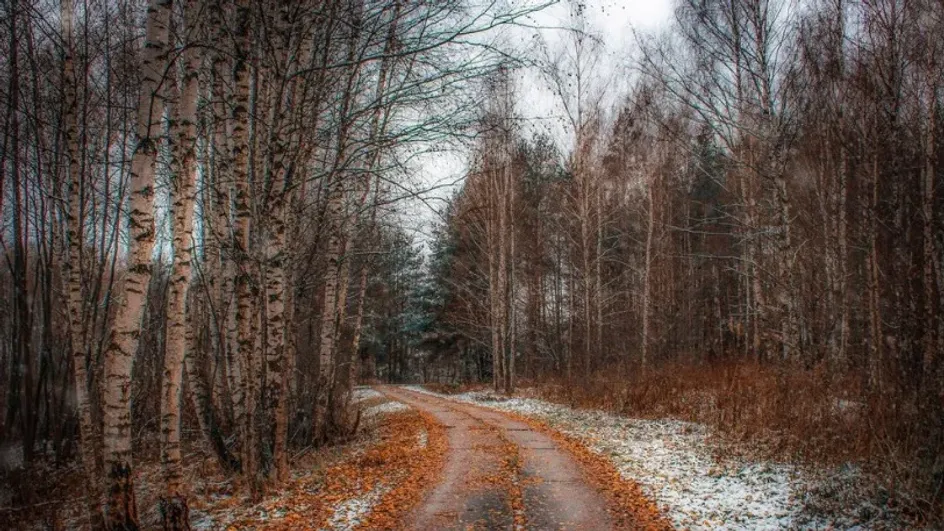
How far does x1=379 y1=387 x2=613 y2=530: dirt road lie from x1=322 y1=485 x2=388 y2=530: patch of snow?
58 centimetres

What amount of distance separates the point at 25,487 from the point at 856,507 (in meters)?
11.7

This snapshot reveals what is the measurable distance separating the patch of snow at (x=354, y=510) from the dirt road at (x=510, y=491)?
1.92 feet

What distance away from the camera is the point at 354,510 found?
611cm

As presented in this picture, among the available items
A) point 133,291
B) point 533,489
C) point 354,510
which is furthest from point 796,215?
point 133,291

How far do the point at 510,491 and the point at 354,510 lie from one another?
6.28ft

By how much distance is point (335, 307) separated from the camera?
1111 cm

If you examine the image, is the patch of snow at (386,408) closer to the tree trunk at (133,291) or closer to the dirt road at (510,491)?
the dirt road at (510,491)

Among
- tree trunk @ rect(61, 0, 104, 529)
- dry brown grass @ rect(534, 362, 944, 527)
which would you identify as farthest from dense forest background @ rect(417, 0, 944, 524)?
tree trunk @ rect(61, 0, 104, 529)

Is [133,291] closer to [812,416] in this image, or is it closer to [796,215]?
[812,416]

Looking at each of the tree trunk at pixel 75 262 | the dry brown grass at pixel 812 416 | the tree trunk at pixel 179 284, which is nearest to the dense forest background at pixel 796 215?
the dry brown grass at pixel 812 416

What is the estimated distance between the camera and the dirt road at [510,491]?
221 inches

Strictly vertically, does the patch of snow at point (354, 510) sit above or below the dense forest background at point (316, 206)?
below

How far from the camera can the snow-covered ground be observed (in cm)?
547

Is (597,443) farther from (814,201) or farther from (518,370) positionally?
(518,370)
